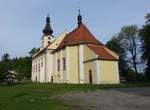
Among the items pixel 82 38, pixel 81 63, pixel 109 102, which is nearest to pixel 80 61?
pixel 81 63

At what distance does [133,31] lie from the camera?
235 ft

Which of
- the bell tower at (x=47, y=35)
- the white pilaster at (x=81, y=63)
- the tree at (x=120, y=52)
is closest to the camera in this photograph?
the white pilaster at (x=81, y=63)

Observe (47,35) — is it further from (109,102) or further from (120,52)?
(109,102)

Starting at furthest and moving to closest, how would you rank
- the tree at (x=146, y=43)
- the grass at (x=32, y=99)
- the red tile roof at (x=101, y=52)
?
the tree at (x=146, y=43), the red tile roof at (x=101, y=52), the grass at (x=32, y=99)

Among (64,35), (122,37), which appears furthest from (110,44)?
(64,35)

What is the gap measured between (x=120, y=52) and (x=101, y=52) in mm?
27419

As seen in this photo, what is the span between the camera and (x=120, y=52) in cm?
7138

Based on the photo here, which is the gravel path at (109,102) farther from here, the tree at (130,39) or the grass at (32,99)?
the tree at (130,39)

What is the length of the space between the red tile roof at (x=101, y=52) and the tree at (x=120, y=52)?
76.2 feet

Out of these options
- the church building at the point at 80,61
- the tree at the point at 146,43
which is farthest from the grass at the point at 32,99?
the tree at the point at 146,43

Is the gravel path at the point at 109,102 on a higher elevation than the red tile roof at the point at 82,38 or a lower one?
lower

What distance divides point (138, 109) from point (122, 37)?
60849 mm

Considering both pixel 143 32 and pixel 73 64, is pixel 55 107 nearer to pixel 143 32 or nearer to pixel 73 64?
pixel 73 64

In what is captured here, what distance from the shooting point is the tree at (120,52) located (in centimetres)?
7050
